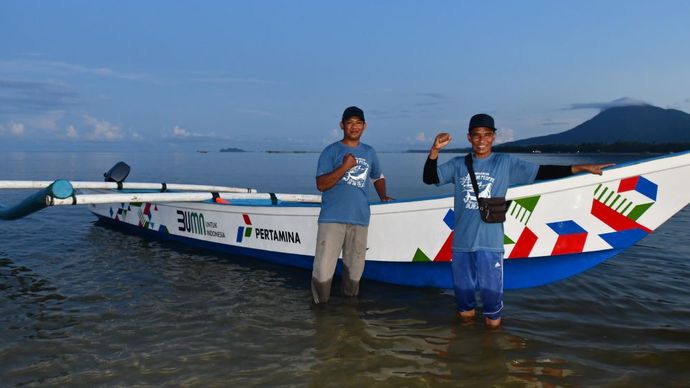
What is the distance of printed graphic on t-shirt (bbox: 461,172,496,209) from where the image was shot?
4215mm

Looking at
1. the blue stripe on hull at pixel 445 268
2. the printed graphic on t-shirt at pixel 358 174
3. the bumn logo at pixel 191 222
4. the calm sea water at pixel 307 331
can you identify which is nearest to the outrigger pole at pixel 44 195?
the calm sea water at pixel 307 331

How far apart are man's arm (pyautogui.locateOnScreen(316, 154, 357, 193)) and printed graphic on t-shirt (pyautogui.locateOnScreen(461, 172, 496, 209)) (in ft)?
3.90

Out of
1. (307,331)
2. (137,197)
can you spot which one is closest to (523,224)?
(307,331)

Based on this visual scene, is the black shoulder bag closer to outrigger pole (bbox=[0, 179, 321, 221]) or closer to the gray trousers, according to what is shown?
the gray trousers

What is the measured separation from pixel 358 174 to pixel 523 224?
2005 mm

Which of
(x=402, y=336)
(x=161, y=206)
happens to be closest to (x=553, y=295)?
(x=402, y=336)

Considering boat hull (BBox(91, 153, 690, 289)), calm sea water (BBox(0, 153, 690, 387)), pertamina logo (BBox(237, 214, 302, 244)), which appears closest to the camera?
calm sea water (BBox(0, 153, 690, 387))

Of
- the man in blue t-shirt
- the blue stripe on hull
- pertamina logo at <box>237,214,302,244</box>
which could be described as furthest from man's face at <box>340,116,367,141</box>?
pertamina logo at <box>237,214,302,244</box>

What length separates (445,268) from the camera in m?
5.77

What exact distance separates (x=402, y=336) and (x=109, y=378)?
9.27 ft

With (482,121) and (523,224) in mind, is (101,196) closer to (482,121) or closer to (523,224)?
(482,121)

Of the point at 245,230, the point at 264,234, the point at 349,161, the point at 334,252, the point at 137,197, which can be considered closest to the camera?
the point at 349,161

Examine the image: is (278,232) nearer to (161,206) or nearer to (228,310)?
(228,310)

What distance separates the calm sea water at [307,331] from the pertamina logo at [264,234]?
23.0 inches
